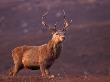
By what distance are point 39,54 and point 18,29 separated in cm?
5060

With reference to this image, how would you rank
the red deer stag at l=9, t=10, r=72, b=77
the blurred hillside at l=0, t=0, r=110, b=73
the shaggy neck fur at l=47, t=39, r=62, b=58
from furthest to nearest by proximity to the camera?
the blurred hillside at l=0, t=0, r=110, b=73 → the shaggy neck fur at l=47, t=39, r=62, b=58 → the red deer stag at l=9, t=10, r=72, b=77

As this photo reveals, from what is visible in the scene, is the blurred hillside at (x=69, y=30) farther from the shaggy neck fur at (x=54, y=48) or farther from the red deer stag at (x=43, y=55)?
the shaggy neck fur at (x=54, y=48)

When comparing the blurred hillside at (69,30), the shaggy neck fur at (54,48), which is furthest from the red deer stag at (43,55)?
the blurred hillside at (69,30)

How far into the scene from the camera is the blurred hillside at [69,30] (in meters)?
55.4

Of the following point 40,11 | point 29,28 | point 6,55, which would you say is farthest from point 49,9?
point 6,55

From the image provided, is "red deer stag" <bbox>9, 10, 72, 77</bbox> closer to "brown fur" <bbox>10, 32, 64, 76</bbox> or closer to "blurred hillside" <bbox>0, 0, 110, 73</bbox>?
"brown fur" <bbox>10, 32, 64, 76</bbox>

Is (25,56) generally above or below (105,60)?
above

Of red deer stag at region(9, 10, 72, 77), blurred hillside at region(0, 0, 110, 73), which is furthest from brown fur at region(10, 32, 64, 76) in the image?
blurred hillside at region(0, 0, 110, 73)

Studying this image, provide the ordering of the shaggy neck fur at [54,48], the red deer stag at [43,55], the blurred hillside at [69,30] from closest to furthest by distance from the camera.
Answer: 1. the red deer stag at [43,55]
2. the shaggy neck fur at [54,48]
3. the blurred hillside at [69,30]

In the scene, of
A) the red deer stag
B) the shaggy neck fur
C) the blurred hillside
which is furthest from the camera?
the blurred hillside

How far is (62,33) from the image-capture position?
25.5 meters

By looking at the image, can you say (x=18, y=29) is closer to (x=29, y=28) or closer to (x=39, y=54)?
(x=29, y=28)

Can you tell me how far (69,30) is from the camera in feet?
228

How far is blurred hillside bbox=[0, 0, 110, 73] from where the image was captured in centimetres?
5541
